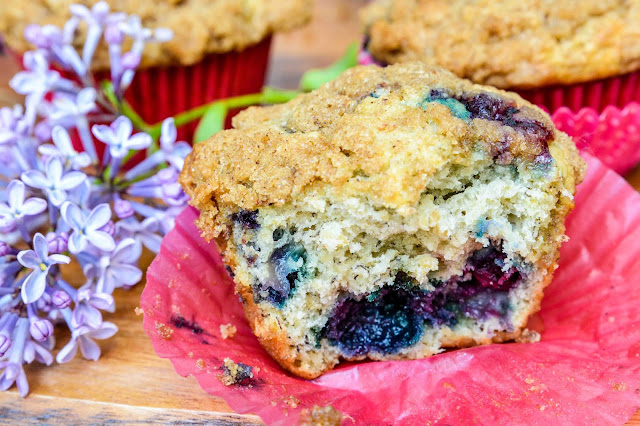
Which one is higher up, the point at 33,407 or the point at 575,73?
the point at 575,73

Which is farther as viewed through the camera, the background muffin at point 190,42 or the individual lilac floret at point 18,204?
the background muffin at point 190,42

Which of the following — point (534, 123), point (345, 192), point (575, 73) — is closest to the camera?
point (345, 192)

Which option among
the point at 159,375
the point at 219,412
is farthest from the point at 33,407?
the point at 219,412

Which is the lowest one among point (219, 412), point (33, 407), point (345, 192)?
point (33, 407)

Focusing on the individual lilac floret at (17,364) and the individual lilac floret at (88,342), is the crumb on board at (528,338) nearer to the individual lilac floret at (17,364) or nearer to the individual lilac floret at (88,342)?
the individual lilac floret at (88,342)

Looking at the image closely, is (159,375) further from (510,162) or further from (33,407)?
(510,162)

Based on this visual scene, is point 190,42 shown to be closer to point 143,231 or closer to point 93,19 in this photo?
point 93,19

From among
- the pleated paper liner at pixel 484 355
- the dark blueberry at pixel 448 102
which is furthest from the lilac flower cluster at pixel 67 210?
the dark blueberry at pixel 448 102
